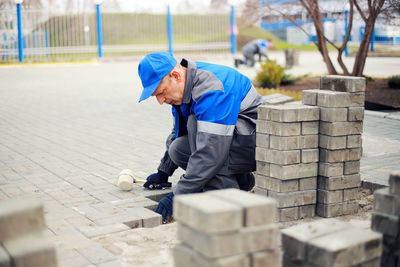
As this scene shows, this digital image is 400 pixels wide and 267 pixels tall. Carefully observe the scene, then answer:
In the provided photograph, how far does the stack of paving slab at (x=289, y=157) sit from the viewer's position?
13.7ft

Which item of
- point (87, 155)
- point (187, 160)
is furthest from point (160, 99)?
point (87, 155)

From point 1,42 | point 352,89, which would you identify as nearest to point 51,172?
point 352,89

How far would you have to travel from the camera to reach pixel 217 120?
13.9 ft

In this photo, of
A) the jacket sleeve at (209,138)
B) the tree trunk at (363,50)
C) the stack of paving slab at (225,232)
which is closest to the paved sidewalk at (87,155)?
the jacket sleeve at (209,138)

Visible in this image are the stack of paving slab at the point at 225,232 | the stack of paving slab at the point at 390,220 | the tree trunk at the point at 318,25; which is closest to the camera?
the stack of paving slab at the point at 225,232

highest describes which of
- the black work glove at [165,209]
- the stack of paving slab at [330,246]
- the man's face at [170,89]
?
the man's face at [170,89]

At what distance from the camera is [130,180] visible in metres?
5.20

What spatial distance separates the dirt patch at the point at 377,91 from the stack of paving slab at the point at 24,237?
8132 millimetres

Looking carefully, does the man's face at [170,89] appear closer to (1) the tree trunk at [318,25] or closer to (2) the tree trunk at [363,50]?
(2) the tree trunk at [363,50]

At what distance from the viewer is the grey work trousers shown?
174 inches

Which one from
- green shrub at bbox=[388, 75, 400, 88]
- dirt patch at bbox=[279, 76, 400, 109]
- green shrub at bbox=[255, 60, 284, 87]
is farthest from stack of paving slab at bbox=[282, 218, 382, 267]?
green shrub at bbox=[255, 60, 284, 87]

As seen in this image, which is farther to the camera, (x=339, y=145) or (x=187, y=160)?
(x=187, y=160)

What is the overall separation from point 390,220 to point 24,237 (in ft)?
6.37

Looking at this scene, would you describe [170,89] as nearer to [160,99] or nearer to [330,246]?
[160,99]
